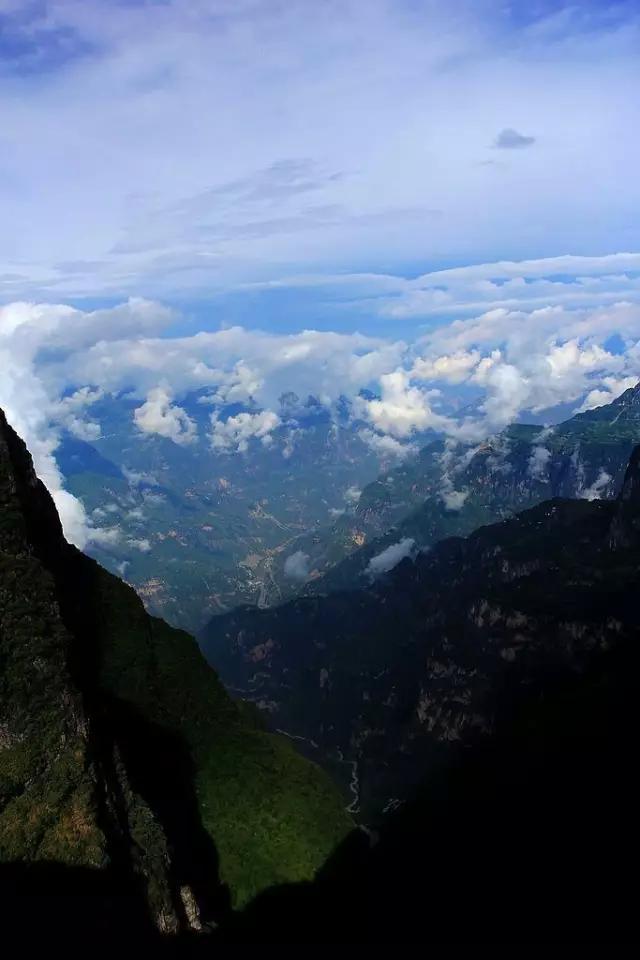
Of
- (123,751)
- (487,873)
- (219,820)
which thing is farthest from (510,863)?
(123,751)

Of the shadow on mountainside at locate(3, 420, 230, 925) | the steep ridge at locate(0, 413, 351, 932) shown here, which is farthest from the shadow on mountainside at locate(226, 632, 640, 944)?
the shadow on mountainside at locate(3, 420, 230, 925)

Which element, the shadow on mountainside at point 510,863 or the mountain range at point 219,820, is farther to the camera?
the shadow on mountainside at point 510,863

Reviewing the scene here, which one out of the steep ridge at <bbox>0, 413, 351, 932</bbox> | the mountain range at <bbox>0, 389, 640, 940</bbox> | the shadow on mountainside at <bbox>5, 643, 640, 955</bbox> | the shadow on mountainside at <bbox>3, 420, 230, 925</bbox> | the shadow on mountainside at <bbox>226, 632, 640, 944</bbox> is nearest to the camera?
the shadow on mountainside at <bbox>5, 643, 640, 955</bbox>

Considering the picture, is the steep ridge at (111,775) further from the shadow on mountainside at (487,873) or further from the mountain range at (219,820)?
the shadow on mountainside at (487,873)

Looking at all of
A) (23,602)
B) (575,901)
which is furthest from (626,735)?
(23,602)

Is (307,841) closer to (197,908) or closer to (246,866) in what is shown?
(246,866)

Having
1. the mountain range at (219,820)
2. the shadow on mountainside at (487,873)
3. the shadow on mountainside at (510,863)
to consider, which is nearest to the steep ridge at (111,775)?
the mountain range at (219,820)

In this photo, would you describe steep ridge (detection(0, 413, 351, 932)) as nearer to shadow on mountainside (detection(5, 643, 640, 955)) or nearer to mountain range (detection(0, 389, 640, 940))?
mountain range (detection(0, 389, 640, 940))

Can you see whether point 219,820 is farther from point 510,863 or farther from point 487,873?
point 510,863

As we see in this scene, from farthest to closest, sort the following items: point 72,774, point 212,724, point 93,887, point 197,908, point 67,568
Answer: point 212,724, point 67,568, point 197,908, point 72,774, point 93,887
